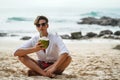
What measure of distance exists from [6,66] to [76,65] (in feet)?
5.52

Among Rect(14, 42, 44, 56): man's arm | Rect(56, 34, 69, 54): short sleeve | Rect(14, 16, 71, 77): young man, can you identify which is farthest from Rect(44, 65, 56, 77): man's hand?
Rect(14, 42, 44, 56): man's arm

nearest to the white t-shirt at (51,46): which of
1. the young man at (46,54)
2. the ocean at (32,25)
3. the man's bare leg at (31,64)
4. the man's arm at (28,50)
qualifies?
the young man at (46,54)

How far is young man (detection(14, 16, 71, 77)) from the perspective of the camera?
16.1 ft

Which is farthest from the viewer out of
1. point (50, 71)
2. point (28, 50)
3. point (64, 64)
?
point (64, 64)

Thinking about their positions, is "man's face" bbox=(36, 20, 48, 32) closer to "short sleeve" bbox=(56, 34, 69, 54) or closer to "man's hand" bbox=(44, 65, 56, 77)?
"short sleeve" bbox=(56, 34, 69, 54)

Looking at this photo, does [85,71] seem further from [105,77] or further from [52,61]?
[52,61]

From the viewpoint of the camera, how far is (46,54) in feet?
16.7

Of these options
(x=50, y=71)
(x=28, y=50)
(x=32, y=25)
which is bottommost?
(x=32, y=25)

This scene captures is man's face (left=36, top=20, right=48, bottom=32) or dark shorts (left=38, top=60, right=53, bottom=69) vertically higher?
man's face (left=36, top=20, right=48, bottom=32)

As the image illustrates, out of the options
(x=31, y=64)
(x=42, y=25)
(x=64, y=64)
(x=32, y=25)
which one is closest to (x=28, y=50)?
(x=31, y=64)

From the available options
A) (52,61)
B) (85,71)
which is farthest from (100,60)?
(52,61)

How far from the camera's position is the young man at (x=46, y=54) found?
490 centimetres

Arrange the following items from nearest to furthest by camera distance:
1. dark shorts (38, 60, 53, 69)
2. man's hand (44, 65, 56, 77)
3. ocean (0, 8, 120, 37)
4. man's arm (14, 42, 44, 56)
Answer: man's arm (14, 42, 44, 56), man's hand (44, 65, 56, 77), dark shorts (38, 60, 53, 69), ocean (0, 8, 120, 37)

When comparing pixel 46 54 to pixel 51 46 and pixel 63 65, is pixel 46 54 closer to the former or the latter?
pixel 51 46
